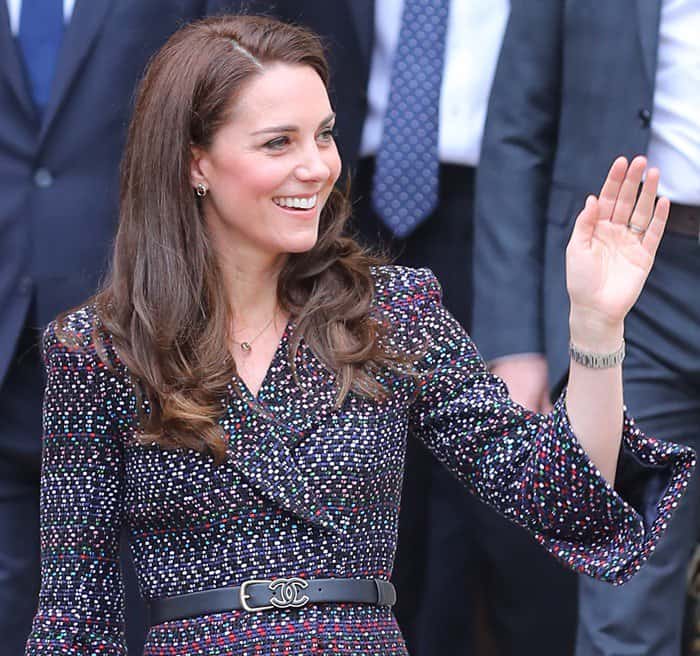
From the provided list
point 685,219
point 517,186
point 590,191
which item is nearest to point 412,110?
point 517,186

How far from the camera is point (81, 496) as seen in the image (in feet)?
10.0

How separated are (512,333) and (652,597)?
684 millimetres

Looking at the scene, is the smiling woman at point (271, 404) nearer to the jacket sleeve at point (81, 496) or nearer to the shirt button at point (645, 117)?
the jacket sleeve at point (81, 496)

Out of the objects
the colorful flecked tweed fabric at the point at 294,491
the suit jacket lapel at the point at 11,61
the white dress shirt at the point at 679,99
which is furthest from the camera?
the suit jacket lapel at the point at 11,61

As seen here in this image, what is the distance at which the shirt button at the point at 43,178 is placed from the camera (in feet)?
13.1

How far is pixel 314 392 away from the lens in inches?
120

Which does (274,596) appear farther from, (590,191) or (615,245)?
(590,191)

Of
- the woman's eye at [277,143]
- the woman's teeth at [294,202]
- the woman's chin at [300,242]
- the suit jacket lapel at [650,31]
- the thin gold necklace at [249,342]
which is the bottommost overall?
the thin gold necklace at [249,342]

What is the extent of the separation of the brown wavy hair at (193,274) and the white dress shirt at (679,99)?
0.88 m

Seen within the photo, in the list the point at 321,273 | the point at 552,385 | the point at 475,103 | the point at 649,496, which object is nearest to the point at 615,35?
the point at 475,103

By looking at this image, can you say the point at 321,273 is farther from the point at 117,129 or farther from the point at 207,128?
the point at 117,129

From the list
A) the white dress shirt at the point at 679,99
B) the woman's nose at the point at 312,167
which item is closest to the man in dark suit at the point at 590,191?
the white dress shirt at the point at 679,99

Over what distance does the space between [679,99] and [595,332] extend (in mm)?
1123

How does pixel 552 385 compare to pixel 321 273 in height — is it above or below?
below
